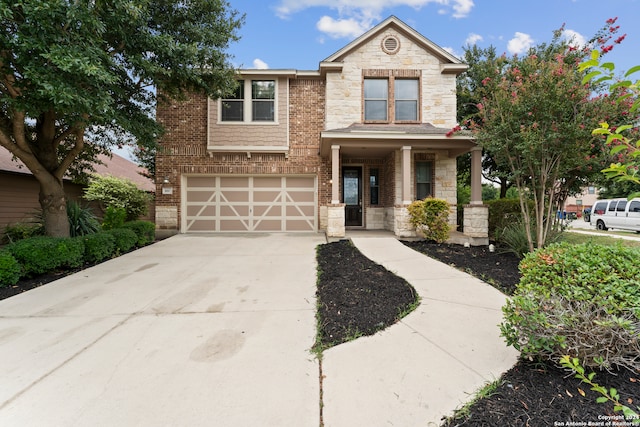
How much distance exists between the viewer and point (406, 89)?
32.8ft

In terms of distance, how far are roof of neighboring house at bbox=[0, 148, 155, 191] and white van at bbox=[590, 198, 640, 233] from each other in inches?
846

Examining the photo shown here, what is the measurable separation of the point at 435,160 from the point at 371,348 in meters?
8.96

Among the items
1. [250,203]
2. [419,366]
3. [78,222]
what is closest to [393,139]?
[250,203]

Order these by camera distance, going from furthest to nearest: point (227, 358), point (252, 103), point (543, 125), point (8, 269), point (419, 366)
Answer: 1. point (252, 103)
2. point (543, 125)
3. point (8, 269)
4. point (227, 358)
5. point (419, 366)

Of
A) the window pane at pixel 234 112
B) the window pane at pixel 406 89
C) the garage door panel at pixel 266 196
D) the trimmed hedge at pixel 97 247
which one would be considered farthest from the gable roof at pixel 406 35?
the trimmed hedge at pixel 97 247

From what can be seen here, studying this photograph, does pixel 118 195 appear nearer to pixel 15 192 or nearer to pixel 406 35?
pixel 15 192

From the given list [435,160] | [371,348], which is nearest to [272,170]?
[435,160]

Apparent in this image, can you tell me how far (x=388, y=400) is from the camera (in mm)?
1837

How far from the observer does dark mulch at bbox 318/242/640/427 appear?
5.36ft

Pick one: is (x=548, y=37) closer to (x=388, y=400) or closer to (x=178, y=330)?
(x=388, y=400)

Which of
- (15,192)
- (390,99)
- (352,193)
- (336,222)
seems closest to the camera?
(336,222)

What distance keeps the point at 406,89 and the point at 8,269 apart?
443 inches

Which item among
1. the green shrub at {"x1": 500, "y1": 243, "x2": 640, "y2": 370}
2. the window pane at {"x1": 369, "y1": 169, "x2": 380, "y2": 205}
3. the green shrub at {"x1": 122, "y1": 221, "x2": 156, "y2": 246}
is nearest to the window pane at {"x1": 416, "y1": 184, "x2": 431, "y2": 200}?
the window pane at {"x1": 369, "y1": 169, "x2": 380, "y2": 205}

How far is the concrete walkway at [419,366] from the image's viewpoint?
5.75ft
